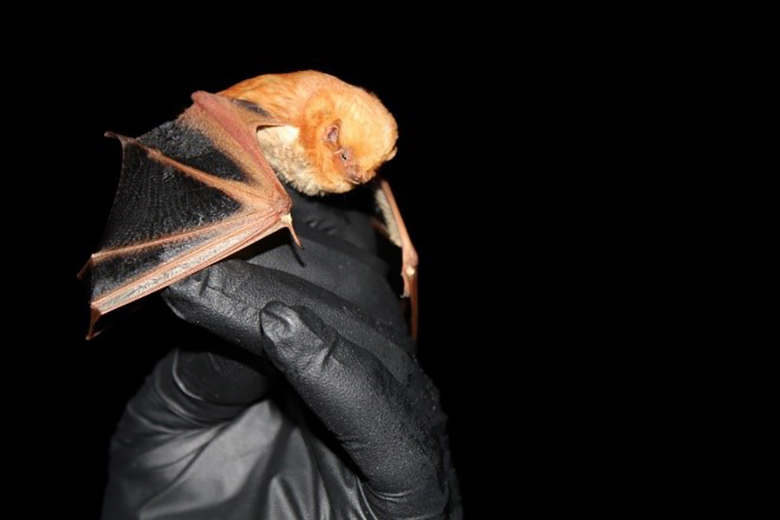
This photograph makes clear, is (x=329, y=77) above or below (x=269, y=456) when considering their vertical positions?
above

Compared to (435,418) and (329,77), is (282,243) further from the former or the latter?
(435,418)

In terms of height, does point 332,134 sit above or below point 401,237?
above

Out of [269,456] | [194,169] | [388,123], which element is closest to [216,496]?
[269,456]

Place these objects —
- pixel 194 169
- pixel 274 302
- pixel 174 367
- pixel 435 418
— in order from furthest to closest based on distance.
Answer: pixel 174 367
pixel 435 418
pixel 194 169
pixel 274 302

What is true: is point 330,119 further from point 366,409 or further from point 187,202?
point 366,409

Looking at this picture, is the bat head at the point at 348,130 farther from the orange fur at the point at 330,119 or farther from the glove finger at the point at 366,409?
the glove finger at the point at 366,409

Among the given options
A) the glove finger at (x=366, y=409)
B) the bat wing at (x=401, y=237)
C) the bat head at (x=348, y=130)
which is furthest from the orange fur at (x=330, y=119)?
the glove finger at (x=366, y=409)

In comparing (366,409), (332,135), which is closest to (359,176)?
(332,135)
